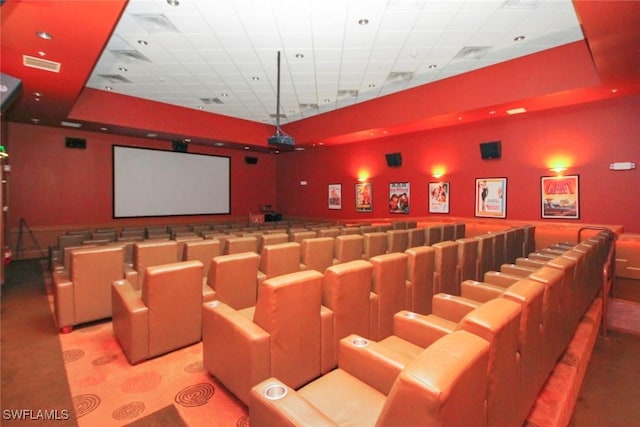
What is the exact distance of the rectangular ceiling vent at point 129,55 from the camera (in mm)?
5244

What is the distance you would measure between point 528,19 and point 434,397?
5479 millimetres

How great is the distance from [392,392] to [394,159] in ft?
29.2

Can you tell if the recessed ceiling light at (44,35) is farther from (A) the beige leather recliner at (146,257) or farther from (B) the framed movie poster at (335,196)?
(B) the framed movie poster at (335,196)

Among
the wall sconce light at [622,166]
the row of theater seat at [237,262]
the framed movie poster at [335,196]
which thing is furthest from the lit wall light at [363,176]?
the wall sconce light at [622,166]

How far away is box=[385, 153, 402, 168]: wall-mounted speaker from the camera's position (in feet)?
30.4

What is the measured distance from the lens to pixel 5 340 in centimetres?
318

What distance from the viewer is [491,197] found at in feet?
24.8

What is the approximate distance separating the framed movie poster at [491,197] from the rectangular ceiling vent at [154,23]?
727 cm

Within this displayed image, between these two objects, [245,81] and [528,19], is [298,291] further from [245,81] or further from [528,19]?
[245,81]

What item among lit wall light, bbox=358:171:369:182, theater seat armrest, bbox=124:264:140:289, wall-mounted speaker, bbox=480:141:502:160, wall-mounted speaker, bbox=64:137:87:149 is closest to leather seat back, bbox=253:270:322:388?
theater seat armrest, bbox=124:264:140:289

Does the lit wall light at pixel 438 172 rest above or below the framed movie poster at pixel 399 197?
above

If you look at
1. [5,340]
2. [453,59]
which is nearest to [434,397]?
[5,340]

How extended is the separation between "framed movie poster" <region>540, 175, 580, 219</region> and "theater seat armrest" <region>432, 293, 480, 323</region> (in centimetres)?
563

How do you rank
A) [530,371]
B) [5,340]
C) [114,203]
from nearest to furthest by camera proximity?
[530,371]
[5,340]
[114,203]
